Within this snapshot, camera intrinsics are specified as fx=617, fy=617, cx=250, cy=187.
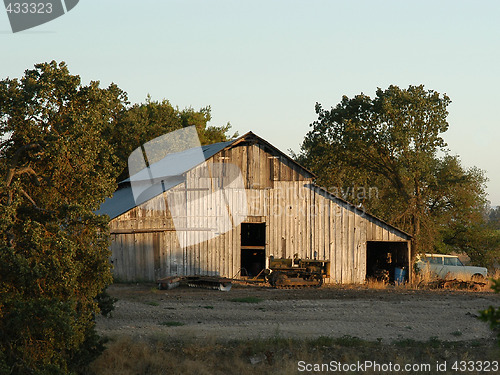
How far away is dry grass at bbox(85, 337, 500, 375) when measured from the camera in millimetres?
16828

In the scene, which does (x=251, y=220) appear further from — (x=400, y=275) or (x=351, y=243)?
(x=400, y=275)

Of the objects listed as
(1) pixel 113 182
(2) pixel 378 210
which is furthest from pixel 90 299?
(2) pixel 378 210

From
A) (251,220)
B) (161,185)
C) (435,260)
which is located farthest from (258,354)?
(435,260)

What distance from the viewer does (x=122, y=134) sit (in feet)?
189

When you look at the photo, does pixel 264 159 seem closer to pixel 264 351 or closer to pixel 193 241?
pixel 193 241

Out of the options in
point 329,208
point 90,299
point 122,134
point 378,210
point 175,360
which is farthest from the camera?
point 122,134

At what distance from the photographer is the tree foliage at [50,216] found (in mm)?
14102

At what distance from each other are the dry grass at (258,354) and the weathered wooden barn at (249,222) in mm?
14163

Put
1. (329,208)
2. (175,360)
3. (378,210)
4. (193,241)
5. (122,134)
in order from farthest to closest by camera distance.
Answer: (122,134)
(378,210)
(329,208)
(193,241)
(175,360)

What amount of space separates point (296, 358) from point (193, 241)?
54.8 feet

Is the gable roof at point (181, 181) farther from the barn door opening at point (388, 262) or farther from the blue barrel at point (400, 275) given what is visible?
the blue barrel at point (400, 275)

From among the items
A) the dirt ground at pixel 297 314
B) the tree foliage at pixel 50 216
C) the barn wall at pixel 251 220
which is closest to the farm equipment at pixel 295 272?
the barn wall at pixel 251 220

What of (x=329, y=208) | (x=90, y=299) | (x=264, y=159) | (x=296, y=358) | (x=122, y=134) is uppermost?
(x=122, y=134)

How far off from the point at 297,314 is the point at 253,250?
1681 cm
